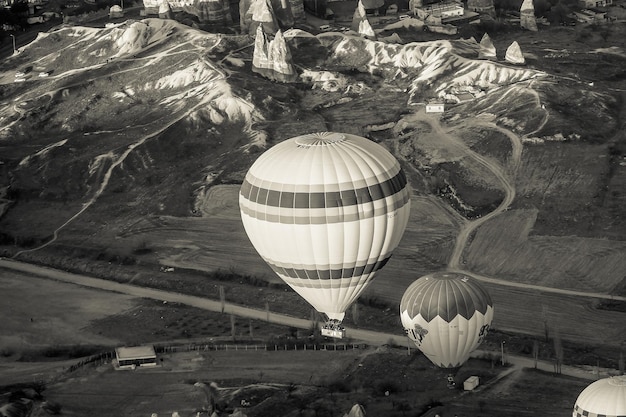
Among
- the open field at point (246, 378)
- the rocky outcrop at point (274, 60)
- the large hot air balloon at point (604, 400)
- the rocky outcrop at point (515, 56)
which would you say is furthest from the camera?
the rocky outcrop at point (274, 60)

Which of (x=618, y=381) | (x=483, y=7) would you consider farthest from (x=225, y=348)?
(x=483, y=7)

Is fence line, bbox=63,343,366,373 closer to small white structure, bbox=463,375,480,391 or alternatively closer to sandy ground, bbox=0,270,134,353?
sandy ground, bbox=0,270,134,353

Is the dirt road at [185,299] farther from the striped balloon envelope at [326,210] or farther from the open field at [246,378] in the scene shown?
the striped balloon envelope at [326,210]

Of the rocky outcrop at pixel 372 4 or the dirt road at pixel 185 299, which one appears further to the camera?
the rocky outcrop at pixel 372 4

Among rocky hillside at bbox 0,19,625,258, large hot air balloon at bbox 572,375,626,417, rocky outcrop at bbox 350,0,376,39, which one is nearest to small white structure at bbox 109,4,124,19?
rocky hillside at bbox 0,19,625,258

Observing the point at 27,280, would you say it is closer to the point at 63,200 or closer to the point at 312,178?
the point at 63,200

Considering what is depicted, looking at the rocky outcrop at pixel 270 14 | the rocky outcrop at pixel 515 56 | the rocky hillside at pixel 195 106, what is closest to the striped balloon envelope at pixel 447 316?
the rocky hillside at pixel 195 106
